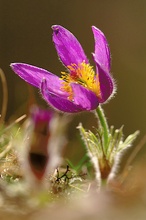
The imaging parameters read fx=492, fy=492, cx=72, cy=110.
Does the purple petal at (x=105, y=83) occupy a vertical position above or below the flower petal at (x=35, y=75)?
below

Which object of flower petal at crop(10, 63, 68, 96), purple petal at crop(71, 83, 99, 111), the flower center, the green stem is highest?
flower petal at crop(10, 63, 68, 96)

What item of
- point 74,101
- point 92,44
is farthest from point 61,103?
point 92,44

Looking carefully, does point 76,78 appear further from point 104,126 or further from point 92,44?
point 92,44

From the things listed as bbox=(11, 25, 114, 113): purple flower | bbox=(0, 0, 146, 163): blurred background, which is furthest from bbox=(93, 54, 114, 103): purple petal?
bbox=(0, 0, 146, 163): blurred background

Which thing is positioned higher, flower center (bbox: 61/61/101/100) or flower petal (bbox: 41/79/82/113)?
flower center (bbox: 61/61/101/100)

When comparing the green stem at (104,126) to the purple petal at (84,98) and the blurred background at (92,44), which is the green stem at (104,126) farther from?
the blurred background at (92,44)

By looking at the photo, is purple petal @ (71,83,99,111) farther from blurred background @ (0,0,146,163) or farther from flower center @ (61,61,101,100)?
blurred background @ (0,0,146,163)

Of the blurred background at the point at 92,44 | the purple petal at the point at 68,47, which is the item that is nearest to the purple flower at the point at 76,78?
the purple petal at the point at 68,47
